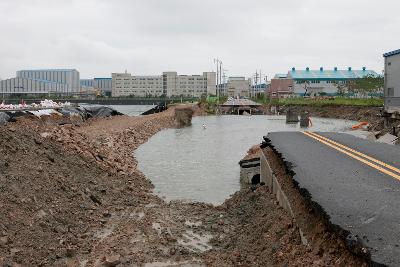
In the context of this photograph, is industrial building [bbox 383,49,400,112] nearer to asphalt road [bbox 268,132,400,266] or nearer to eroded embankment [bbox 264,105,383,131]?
asphalt road [bbox 268,132,400,266]

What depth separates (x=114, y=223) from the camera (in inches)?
427

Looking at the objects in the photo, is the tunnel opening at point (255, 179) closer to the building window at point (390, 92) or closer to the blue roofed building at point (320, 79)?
the building window at point (390, 92)

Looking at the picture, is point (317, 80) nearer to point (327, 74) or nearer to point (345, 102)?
point (327, 74)

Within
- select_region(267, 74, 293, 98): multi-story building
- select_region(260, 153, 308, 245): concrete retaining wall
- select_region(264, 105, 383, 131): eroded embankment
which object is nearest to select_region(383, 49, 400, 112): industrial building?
select_region(260, 153, 308, 245): concrete retaining wall

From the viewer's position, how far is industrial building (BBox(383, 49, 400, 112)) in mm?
31930

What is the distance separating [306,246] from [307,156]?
5.75 m

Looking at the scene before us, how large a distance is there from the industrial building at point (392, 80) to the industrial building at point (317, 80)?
4098 inches

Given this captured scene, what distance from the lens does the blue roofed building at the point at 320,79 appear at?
140 meters

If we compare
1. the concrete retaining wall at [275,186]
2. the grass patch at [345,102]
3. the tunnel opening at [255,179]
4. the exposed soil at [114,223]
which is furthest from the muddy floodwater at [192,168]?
the grass patch at [345,102]

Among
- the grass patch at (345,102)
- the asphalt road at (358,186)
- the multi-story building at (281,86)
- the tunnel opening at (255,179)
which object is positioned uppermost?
the multi-story building at (281,86)

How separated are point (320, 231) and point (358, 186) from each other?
86.6 inches

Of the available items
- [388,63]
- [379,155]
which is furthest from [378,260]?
[388,63]

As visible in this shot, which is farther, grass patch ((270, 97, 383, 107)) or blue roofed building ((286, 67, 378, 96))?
blue roofed building ((286, 67, 378, 96))

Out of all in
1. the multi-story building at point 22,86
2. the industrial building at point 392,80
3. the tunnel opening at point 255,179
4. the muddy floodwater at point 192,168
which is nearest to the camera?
the muddy floodwater at point 192,168
